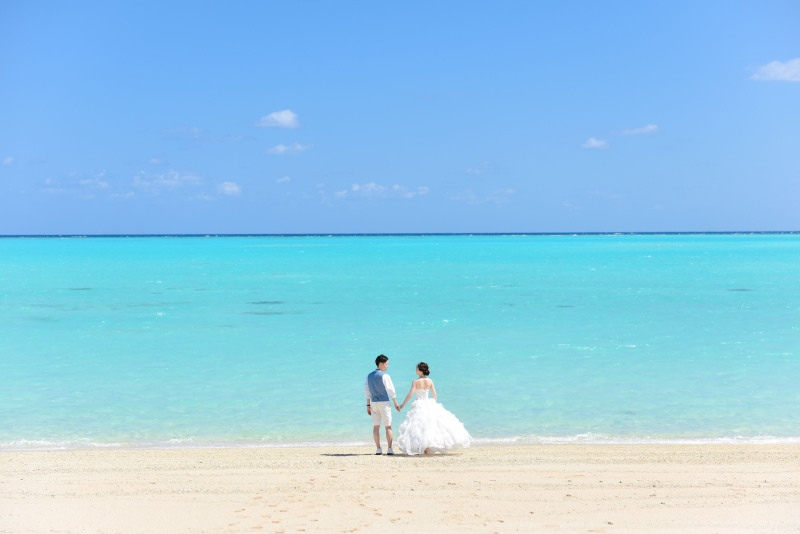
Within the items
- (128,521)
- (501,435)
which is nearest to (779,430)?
(501,435)

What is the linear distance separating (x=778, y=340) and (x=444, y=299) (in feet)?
59.6

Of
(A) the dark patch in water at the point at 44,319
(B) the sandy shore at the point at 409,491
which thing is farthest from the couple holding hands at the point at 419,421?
(A) the dark patch in water at the point at 44,319

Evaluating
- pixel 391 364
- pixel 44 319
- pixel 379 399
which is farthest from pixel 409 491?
pixel 44 319

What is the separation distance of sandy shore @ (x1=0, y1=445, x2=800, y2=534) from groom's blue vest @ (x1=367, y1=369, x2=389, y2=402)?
905mm

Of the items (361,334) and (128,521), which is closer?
(128,521)

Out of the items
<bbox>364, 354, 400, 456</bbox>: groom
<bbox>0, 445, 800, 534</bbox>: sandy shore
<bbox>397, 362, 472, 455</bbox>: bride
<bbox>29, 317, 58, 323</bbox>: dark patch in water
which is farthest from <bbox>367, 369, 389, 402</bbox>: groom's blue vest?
<bbox>29, 317, 58, 323</bbox>: dark patch in water

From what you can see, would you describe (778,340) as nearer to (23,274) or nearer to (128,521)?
(128,521)

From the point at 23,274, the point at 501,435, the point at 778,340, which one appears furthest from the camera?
the point at 23,274

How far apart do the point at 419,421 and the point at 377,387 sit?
0.81m

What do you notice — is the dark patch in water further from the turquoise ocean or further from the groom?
the groom

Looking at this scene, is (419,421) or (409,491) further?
(419,421)

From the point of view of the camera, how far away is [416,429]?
35.3 feet

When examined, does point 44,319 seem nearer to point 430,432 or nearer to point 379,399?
point 379,399

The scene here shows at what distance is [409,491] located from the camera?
336 inches
